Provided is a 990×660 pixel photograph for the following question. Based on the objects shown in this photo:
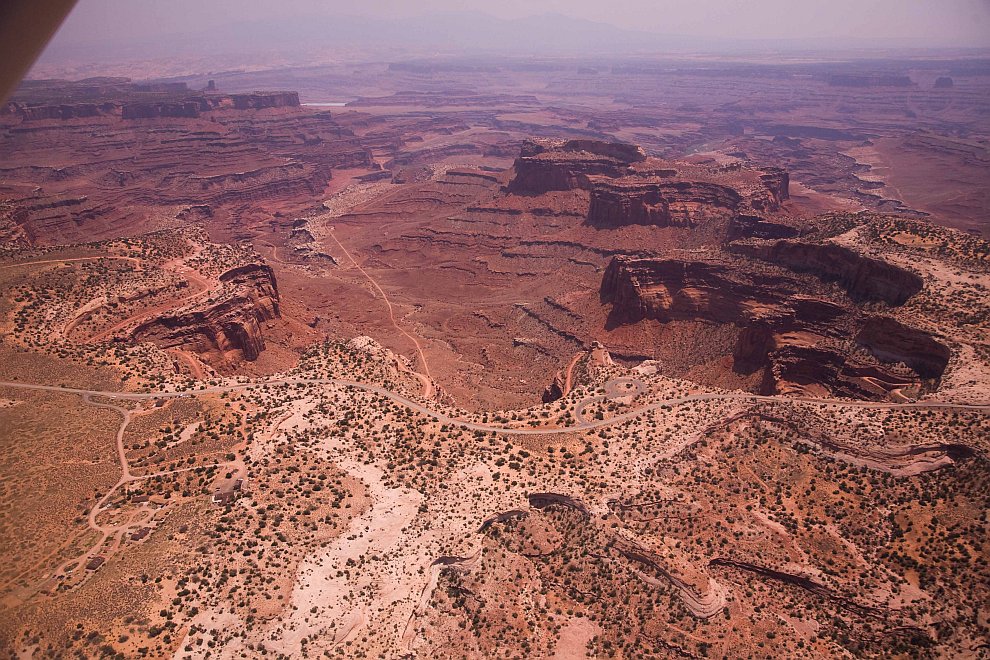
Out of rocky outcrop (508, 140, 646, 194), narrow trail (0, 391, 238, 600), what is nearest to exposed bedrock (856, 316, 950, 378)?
narrow trail (0, 391, 238, 600)

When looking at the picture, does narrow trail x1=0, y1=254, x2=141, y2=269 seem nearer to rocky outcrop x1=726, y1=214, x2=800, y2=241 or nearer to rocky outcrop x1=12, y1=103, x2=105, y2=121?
rocky outcrop x1=726, y1=214, x2=800, y2=241

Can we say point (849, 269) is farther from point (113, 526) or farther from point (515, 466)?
point (113, 526)

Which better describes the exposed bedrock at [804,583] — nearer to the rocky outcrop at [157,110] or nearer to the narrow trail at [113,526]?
the narrow trail at [113,526]

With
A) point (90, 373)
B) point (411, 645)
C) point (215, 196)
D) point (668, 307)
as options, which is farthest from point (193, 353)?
point (215, 196)

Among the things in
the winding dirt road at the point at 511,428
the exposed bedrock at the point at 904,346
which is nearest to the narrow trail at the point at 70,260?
the winding dirt road at the point at 511,428

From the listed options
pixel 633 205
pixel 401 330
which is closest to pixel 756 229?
pixel 633 205
